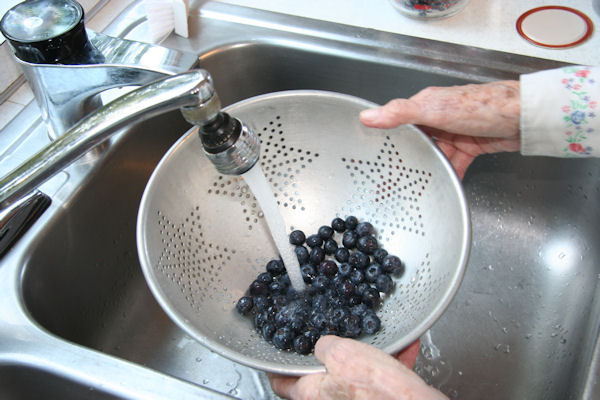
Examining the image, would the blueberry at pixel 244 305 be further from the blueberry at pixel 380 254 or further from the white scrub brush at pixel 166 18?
the white scrub brush at pixel 166 18

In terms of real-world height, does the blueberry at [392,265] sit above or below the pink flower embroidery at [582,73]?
below

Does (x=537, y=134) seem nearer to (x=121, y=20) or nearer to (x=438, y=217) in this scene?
(x=438, y=217)

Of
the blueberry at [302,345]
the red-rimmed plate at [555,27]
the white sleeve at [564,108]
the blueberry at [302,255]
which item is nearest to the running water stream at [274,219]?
the blueberry at [302,255]

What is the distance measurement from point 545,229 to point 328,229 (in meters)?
0.41

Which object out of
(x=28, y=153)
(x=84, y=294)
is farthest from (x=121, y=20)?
(x=84, y=294)

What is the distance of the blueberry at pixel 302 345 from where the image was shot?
0.68 meters

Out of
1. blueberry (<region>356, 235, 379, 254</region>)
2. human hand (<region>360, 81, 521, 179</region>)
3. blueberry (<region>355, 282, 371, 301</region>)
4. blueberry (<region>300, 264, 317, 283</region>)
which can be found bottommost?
blueberry (<region>300, 264, 317, 283</region>)

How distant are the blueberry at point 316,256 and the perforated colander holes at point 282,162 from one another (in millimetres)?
73

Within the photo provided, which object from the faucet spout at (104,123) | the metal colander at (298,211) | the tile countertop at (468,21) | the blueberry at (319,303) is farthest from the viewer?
the tile countertop at (468,21)

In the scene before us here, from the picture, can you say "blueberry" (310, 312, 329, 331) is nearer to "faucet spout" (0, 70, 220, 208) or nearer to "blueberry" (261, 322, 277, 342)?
"blueberry" (261, 322, 277, 342)

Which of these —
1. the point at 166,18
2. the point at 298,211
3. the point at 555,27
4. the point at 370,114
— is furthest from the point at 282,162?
the point at 555,27

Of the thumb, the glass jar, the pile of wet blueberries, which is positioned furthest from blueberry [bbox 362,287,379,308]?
the glass jar

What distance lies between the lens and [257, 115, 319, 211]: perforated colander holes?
79 cm

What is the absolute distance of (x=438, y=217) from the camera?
0.69 meters
